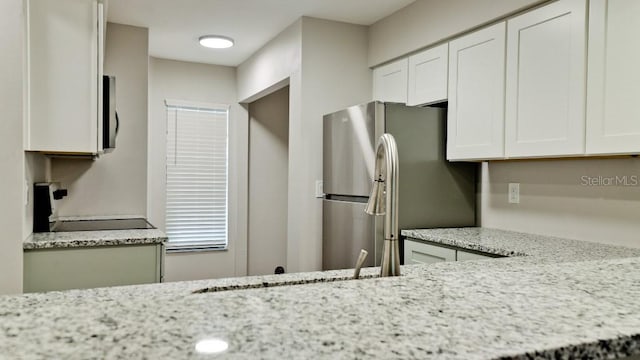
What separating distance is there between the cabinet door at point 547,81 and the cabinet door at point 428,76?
531mm

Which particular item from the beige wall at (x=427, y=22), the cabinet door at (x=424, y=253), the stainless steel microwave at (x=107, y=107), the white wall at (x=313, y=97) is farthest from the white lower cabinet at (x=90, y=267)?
the beige wall at (x=427, y=22)

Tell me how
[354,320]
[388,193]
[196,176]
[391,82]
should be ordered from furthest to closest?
[196,176] < [391,82] < [388,193] < [354,320]

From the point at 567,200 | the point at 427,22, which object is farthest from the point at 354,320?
the point at 427,22

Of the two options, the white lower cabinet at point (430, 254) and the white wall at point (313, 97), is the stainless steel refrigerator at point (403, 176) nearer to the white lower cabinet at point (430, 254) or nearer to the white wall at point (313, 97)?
the white lower cabinet at point (430, 254)

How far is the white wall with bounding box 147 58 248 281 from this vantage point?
479cm

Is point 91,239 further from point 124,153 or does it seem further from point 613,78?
point 613,78

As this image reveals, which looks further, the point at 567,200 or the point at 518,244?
the point at 567,200

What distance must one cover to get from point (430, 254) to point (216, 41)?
8.76 feet

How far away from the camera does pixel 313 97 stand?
141 inches

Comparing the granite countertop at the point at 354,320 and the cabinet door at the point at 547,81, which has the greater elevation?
the cabinet door at the point at 547,81

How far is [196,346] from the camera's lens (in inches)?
23.3

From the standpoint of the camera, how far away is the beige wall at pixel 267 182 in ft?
17.0

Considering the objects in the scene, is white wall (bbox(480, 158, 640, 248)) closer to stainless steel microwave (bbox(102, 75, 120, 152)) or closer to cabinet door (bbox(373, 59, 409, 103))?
cabinet door (bbox(373, 59, 409, 103))

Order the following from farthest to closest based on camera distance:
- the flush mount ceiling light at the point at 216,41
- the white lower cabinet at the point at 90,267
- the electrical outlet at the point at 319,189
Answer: the flush mount ceiling light at the point at 216,41 → the electrical outlet at the point at 319,189 → the white lower cabinet at the point at 90,267
